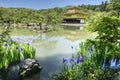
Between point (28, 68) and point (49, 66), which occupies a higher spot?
point (28, 68)

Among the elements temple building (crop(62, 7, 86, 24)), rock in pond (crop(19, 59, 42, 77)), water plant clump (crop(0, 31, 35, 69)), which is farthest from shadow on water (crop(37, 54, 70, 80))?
temple building (crop(62, 7, 86, 24))

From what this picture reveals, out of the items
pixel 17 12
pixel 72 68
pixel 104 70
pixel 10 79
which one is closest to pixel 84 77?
pixel 72 68

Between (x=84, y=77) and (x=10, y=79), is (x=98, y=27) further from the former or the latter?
(x=10, y=79)

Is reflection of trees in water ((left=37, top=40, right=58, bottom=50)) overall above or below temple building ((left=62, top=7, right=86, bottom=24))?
below

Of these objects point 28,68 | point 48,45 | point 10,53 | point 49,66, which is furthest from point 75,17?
point 28,68

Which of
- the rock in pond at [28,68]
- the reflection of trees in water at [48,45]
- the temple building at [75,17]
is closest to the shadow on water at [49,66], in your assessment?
the rock in pond at [28,68]

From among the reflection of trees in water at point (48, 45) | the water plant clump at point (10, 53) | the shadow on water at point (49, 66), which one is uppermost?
the water plant clump at point (10, 53)

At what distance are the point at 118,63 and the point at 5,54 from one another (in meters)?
4.41

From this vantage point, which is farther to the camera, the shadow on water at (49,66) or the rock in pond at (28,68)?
the shadow on water at (49,66)

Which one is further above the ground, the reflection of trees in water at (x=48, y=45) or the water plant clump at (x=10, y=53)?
the water plant clump at (x=10, y=53)

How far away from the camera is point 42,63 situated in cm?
905

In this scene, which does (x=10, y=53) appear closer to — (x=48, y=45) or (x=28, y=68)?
(x=28, y=68)

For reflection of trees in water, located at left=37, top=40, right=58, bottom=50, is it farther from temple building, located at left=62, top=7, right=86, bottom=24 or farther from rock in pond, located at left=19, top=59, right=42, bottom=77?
temple building, located at left=62, top=7, right=86, bottom=24

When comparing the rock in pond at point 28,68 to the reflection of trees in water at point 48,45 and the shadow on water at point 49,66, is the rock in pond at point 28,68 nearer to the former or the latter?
the shadow on water at point 49,66
